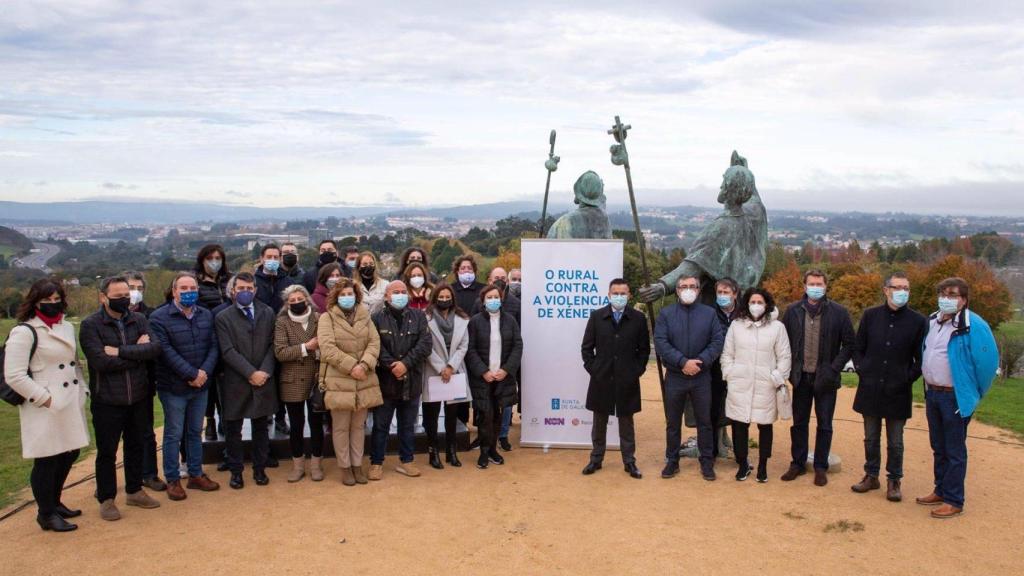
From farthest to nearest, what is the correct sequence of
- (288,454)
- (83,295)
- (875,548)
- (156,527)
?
1. (83,295)
2. (288,454)
3. (156,527)
4. (875,548)

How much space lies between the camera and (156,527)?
6.41 metres

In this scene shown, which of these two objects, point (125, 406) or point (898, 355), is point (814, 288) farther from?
point (125, 406)

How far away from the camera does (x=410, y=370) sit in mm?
7645

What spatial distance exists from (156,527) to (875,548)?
5.95 meters

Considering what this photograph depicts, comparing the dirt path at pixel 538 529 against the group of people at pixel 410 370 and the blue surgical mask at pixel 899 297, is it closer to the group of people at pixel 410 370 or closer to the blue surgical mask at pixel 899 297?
the group of people at pixel 410 370

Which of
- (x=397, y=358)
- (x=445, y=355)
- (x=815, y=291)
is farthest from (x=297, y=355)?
(x=815, y=291)

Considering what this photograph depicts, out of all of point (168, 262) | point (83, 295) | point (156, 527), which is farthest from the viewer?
point (168, 262)

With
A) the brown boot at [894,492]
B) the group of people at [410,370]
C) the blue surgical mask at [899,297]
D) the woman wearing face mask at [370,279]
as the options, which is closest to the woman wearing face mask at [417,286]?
the group of people at [410,370]

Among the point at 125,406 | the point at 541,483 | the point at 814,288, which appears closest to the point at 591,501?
the point at 541,483

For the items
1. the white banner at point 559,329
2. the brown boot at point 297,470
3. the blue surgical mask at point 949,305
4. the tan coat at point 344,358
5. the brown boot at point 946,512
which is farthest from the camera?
the white banner at point 559,329

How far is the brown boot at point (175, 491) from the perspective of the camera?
277 inches

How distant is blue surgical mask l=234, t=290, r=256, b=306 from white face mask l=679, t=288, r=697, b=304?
4251 millimetres

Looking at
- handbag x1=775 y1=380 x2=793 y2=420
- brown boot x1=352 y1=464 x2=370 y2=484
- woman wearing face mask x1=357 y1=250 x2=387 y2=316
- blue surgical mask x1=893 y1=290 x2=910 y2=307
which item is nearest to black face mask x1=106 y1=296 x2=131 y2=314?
woman wearing face mask x1=357 y1=250 x2=387 y2=316

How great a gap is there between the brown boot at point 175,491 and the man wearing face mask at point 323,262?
279cm
